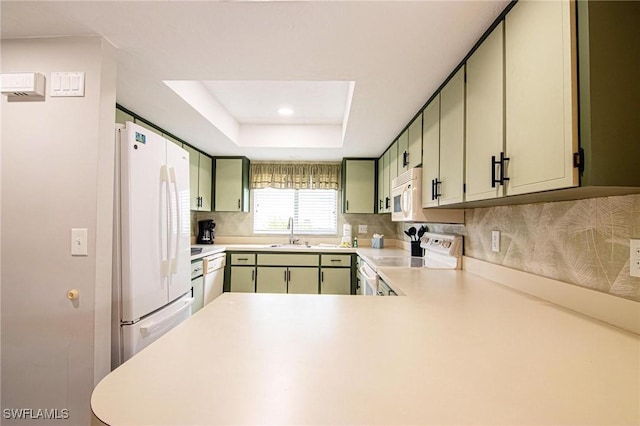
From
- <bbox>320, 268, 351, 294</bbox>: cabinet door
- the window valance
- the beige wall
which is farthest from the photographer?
the window valance

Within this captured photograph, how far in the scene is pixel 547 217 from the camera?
132cm

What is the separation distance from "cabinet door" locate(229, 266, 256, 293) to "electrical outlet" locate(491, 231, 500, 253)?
106 inches

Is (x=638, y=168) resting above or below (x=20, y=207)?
above

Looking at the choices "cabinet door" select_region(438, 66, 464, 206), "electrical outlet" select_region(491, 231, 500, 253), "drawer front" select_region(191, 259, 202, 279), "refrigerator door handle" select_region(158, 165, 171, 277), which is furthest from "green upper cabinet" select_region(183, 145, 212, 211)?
"electrical outlet" select_region(491, 231, 500, 253)

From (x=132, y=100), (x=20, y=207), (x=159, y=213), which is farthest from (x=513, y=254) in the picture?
(x=132, y=100)

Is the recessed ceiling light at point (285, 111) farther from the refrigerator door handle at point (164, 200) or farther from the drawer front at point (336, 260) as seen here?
the drawer front at point (336, 260)

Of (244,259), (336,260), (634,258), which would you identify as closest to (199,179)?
(244,259)

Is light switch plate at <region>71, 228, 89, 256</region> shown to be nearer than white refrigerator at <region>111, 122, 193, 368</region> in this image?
Yes

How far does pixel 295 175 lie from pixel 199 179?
1.32 meters

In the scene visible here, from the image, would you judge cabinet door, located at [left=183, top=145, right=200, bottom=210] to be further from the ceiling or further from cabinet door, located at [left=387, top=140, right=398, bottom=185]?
cabinet door, located at [left=387, top=140, right=398, bottom=185]

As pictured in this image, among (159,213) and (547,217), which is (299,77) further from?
(547,217)

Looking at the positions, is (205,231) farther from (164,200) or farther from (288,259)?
(164,200)

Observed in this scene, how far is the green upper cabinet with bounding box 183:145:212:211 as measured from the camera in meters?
3.30

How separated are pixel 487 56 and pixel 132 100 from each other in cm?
233
